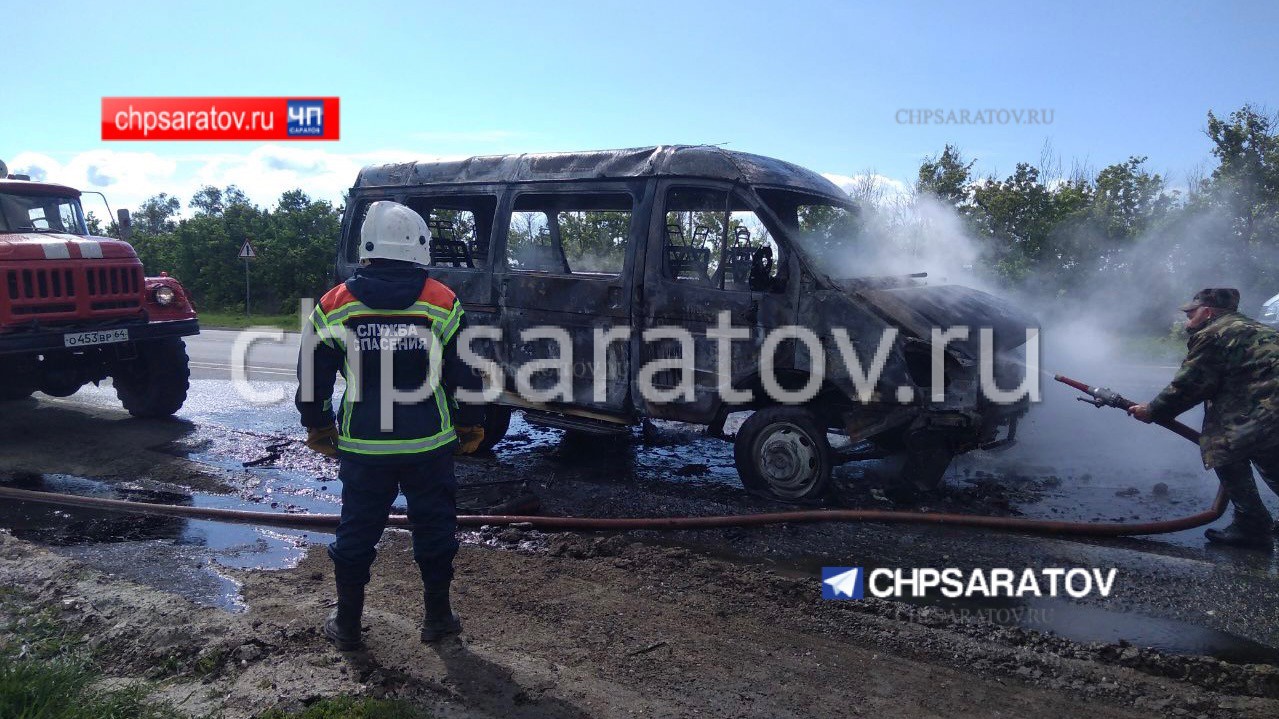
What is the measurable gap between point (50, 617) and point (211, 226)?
2957cm

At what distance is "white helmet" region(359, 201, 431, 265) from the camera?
3.41 m

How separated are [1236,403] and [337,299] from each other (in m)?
5.03

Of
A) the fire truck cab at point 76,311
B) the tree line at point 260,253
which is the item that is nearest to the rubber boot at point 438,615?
the fire truck cab at point 76,311

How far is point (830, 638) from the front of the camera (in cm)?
365

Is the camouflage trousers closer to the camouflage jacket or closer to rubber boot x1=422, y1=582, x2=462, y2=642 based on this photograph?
the camouflage jacket

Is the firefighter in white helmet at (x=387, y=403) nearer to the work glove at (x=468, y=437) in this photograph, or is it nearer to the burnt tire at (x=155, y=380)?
the work glove at (x=468, y=437)

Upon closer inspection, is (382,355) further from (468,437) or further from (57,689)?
(57,689)

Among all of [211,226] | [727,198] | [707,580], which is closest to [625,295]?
[727,198]

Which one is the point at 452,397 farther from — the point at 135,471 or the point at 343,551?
the point at 135,471

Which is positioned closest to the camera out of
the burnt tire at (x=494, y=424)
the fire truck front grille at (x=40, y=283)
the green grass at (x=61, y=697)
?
the green grass at (x=61, y=697)

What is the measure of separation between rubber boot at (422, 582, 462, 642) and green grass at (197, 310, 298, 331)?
20534 mm

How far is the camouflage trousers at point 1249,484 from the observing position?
480cm

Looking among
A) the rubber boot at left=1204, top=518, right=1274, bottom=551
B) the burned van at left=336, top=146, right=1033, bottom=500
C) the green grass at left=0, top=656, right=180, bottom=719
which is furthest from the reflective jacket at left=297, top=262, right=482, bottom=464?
the rubber boot at left=1204, top=518, right=1274, bottom=551

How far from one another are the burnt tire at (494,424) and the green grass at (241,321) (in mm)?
16905
